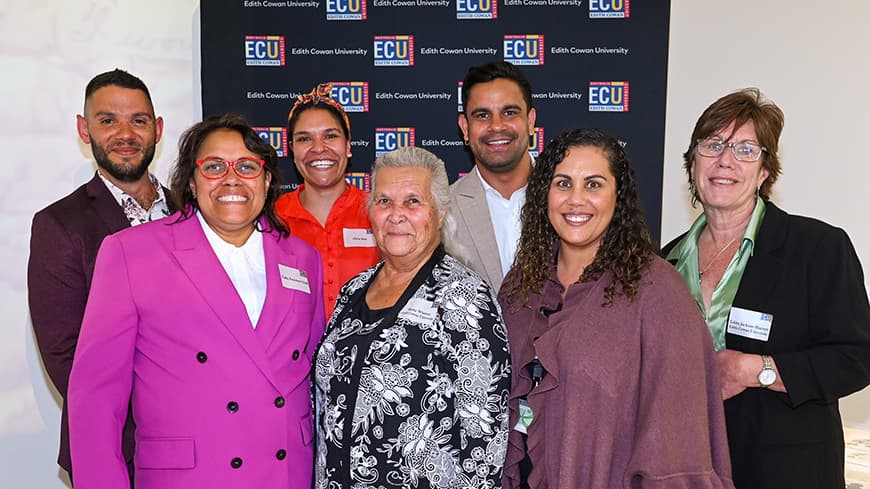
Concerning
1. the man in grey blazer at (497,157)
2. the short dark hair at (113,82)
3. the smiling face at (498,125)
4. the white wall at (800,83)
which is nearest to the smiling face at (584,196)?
the man in grey blazer at (497,157)

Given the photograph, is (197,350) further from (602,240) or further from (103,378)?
(602,240)

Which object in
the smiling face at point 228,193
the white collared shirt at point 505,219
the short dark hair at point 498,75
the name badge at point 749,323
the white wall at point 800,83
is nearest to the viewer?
the smiling face at point 228,193

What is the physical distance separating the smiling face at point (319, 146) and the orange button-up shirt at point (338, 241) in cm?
17

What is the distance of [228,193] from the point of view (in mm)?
2277

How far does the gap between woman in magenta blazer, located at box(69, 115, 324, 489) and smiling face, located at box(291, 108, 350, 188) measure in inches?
40.7

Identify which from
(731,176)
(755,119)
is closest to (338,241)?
(731,176)

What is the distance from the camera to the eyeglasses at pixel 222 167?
90.5 inches

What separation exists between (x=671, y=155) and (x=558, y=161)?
2.92 metres

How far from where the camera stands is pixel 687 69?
15.7 ft

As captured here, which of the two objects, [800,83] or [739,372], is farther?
[800,83]

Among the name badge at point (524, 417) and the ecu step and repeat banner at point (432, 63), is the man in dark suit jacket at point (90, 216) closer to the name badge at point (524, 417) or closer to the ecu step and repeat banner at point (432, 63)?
the ecu step and repeat banner at point (432, 63)

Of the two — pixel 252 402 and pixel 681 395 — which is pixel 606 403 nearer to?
pixel 681 395

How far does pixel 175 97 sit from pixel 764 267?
12.8 ft

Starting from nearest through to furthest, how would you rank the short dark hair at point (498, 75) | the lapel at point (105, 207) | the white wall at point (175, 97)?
1. the lapel at point (105, 207)
2. the short dark hair at point (498, 75)
3. the white wall at point (175, 97)
